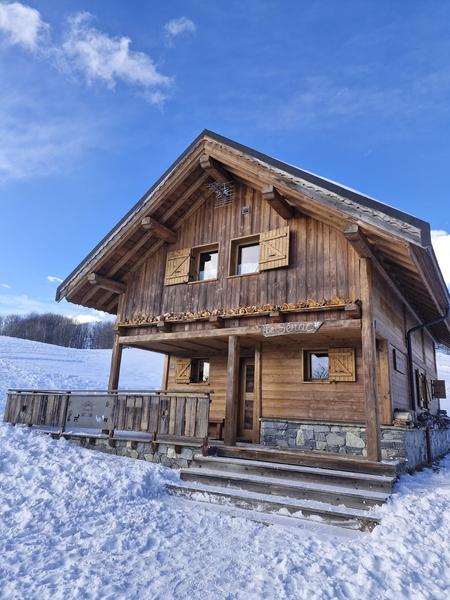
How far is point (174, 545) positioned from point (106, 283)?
325 inches

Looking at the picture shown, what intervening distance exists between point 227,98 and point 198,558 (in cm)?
1197

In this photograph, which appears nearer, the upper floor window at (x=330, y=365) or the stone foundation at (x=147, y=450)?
the stone foundation at (x=147, y=450)

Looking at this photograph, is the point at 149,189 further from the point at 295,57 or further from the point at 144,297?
the point at 295,57

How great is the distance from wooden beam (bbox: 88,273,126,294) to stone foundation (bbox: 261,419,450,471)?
5.59 meters

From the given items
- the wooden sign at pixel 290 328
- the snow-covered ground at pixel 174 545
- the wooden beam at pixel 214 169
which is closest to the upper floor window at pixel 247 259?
the wooden sign at pixel 290 328

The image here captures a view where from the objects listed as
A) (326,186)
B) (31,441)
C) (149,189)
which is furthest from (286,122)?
(31,441)

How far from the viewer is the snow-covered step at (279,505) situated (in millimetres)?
5586

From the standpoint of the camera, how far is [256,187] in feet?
35.4

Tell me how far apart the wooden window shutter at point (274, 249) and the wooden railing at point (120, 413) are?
346 cm

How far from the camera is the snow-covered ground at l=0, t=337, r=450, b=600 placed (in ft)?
12.5

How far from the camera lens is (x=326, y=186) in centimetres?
838

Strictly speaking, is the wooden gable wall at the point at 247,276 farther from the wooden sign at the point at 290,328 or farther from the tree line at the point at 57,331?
the tree line at the point at 57,331

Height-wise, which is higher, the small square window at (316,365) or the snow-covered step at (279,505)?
the small square window at (316,365)

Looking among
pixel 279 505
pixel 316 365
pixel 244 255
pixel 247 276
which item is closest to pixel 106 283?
pixel 244 255
